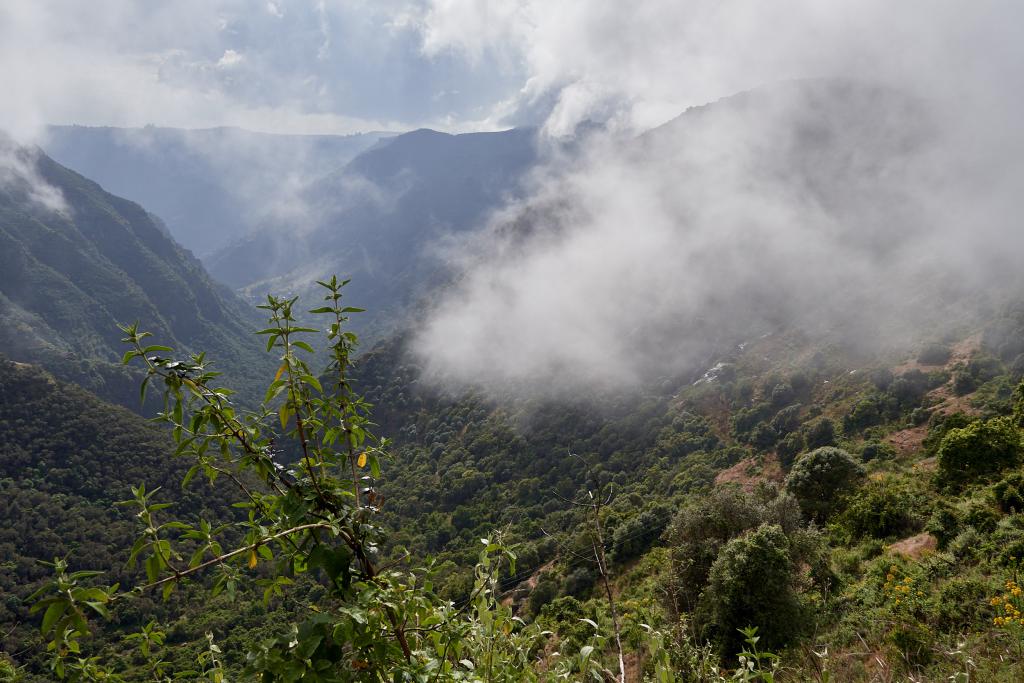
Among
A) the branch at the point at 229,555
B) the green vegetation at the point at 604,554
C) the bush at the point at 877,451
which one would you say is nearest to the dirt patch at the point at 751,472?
the green vegetation at the point at 604,554

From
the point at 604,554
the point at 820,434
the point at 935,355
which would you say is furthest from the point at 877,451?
the point at 604,554

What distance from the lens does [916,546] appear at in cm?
1372

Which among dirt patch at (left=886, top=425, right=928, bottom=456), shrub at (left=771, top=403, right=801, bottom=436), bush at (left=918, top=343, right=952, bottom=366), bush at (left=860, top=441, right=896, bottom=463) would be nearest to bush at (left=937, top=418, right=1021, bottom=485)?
bush at (left=860, top=441, right=896, bottom=463)

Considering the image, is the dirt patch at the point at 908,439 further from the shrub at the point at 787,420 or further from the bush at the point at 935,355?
the bush at the point at 935,355

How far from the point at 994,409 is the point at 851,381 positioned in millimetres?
24872

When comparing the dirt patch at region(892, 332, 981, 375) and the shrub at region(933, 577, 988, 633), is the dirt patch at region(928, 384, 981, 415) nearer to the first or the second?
the dirt patch at region(892, 332, 981, 375)

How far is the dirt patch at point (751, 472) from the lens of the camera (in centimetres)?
4469

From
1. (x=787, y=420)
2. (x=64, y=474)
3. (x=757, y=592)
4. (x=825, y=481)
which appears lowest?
(x=757, y=592)

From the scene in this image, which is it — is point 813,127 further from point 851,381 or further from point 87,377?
point 87,377

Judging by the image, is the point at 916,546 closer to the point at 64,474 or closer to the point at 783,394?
the point at 783,394

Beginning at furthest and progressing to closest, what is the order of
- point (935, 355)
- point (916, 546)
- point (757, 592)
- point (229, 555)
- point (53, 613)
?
point (935, 355) < point (916, 546) < point (757, 592) < point (229, 555) < point (53, 613)

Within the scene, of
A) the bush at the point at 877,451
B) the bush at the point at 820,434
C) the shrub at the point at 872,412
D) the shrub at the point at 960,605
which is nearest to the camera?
the shrub at the point at 960,605

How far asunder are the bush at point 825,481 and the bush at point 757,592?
12.4 metres

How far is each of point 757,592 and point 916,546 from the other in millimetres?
4653
